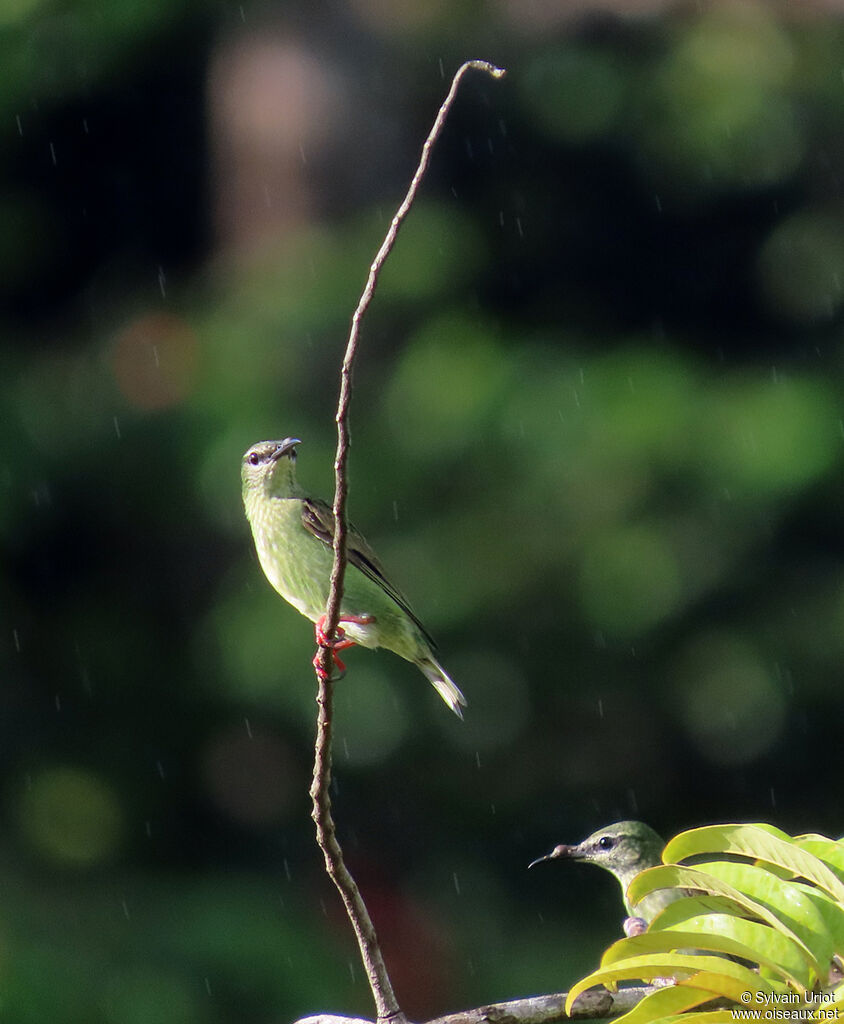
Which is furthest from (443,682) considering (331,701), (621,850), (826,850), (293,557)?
(826,850)

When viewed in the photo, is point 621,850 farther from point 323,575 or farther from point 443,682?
point 323,575

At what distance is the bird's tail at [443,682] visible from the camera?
471cm

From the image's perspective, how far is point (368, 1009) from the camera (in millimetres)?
7090

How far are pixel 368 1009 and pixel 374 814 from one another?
4.02ft

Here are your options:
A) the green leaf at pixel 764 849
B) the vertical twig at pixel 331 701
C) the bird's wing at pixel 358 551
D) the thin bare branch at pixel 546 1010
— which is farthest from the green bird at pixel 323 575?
the green leaf at pixel 764 849

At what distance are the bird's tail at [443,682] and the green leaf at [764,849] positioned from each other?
2583 millimetres

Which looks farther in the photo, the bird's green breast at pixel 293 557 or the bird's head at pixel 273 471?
the bird's head at pixel 273 471

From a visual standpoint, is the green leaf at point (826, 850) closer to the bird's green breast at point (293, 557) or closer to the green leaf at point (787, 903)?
the green leaf at point (787, 903)

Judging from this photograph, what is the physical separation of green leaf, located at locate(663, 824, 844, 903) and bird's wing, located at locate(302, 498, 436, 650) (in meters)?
2.55

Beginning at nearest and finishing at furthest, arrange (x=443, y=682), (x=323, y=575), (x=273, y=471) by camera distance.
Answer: (x=323, y=575), (x=443, y=682), (x=273, y=471)

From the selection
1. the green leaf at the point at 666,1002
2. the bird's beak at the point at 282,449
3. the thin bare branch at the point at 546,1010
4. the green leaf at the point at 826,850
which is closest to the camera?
the green leaf at the point at 666,1002

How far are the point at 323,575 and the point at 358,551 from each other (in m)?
0.24

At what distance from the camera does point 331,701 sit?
2.64 m

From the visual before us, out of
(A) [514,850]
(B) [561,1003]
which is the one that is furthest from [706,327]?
(B) [561,1003]
